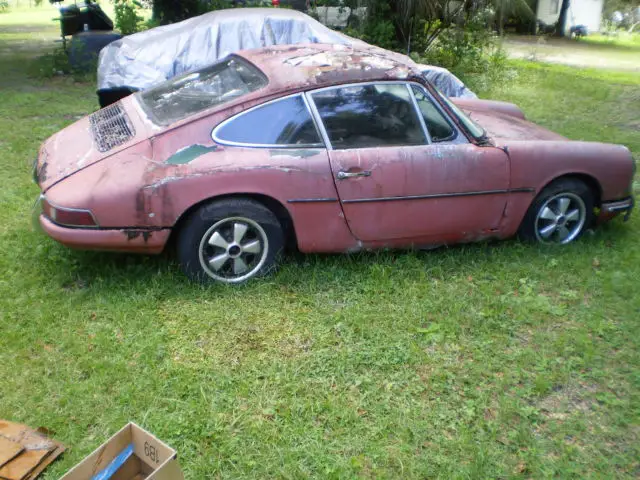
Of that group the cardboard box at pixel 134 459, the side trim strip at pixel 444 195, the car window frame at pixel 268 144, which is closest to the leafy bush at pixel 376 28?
the side trim strip at pixel 444 195

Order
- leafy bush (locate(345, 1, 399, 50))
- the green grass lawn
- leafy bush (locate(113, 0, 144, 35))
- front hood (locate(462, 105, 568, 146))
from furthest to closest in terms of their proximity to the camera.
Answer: leafy bush (locate(113, 0, 144, 35)), leafy bush (locate(345, 1, 399, 50)), front hood (locate(462, 105, 568, 146)), the green grass lawn

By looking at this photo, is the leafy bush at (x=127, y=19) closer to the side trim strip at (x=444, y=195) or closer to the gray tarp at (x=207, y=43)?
the gray tarp at (x=207, y=43)

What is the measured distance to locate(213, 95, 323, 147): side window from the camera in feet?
13.0

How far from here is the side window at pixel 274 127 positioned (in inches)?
156

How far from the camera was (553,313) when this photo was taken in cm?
401

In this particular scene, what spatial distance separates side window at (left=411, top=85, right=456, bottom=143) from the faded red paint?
8 cm

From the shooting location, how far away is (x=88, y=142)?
412 centimetres

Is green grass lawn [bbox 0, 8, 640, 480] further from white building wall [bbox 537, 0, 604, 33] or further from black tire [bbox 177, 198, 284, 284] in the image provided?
white building wall [bbox 537, 0, 604, 33]

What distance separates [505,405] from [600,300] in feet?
4.77

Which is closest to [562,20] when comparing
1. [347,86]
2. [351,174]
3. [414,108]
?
[414,108]

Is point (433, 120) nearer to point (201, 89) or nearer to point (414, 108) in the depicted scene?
point (414, 108)

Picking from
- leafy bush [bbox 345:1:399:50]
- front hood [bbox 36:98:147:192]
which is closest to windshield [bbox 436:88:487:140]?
front hood [bbox 36:98:147:192]

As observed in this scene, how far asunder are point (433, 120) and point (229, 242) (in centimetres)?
167

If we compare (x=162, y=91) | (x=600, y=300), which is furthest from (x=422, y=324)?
(x=162, y=91)
